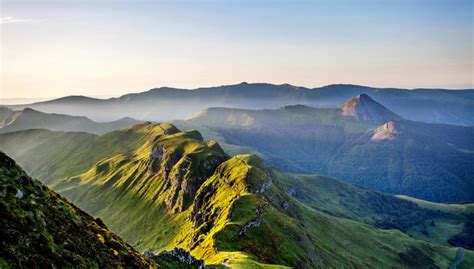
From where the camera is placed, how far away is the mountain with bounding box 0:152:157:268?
41.2 m

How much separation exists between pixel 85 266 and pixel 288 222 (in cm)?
14707

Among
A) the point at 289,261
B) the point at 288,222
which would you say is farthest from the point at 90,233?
the point at 288,222

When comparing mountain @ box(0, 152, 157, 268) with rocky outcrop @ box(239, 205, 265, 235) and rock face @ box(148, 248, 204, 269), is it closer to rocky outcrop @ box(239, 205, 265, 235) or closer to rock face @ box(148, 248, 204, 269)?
rock face @ box(148, 248, 204, 269)

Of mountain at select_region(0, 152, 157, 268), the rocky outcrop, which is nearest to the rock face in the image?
mountain at select_region(0, 152, 157, 268)

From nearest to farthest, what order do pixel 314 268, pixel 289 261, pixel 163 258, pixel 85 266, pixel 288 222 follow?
pixel 85 266
pixel 163 258
pixel 289 261
pixel 314 268
pixel 288 222

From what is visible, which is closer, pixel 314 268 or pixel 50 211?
pixel 50 211

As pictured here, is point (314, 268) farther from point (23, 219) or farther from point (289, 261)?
point (23, 219)

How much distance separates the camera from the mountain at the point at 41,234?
4122 cm

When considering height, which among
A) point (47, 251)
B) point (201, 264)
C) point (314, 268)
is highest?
point (47, 251)

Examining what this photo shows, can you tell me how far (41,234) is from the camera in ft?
149

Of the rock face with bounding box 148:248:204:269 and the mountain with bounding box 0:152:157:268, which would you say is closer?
the mountain with bounding box 0:152:157:268

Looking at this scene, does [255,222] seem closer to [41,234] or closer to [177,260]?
[177,260]

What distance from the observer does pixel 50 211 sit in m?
51.3

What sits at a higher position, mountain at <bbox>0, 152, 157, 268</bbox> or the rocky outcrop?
mountain at <bbox>0, 152, 157, 268</bbox>
